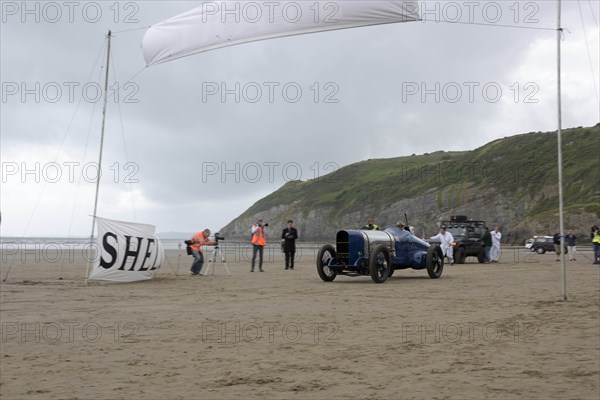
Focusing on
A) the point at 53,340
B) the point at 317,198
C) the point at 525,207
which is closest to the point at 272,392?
the point at 53,340

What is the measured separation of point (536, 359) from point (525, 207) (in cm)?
10596

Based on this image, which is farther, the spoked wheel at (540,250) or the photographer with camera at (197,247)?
the spoked wheel at (540,250)

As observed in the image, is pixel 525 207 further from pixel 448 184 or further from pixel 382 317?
pixel 382 317

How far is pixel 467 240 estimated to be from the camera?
32906mm

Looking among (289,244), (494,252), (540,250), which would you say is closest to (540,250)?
(540,250)

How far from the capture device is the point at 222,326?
387 inches

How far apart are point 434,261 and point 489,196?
10183cm

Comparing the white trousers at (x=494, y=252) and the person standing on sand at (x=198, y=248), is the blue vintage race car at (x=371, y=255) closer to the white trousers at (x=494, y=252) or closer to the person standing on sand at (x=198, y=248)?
the person standing on sand at (x=198, y=248)

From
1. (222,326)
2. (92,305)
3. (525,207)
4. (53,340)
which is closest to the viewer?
(53,340)

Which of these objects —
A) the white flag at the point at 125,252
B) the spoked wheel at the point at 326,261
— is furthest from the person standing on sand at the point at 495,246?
the white flag at the point at 125,252

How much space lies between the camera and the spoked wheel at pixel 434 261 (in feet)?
65.5

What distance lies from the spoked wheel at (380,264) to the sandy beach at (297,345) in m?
2.86

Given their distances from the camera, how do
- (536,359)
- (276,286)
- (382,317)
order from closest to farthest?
(536,359), (382,317), (276,286)

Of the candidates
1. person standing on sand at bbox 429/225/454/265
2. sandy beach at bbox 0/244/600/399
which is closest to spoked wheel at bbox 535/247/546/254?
person standing on sand at bbox 429/225/454/265
